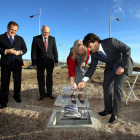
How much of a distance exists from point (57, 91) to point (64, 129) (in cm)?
312

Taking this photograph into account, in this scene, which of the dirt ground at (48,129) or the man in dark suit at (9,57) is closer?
the dirt ground at (48,129)

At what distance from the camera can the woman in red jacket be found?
3.50 metres

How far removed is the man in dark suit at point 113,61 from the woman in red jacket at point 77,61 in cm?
42

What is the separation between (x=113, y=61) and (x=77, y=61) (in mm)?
1053

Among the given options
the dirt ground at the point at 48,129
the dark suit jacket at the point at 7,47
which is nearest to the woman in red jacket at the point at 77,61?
the dirt ground at the point at 48,129

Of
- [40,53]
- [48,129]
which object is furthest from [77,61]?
[48,129]

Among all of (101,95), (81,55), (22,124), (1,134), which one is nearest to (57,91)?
(101,95)

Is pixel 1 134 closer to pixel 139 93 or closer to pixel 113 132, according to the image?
pixel 113 132

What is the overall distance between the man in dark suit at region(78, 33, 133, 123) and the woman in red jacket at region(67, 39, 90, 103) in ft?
1.37

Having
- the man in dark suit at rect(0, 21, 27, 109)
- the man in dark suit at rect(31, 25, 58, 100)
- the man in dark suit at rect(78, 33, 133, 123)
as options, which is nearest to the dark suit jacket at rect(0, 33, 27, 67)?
the man in dark suit at rect(0, 21, 27, 109)

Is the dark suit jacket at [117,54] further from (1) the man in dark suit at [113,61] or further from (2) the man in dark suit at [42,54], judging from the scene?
(2) the man in dark suit at [42,54]

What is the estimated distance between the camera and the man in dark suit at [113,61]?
112 inches

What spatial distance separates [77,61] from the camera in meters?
3.78

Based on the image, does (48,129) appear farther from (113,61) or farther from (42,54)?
(42,54)
